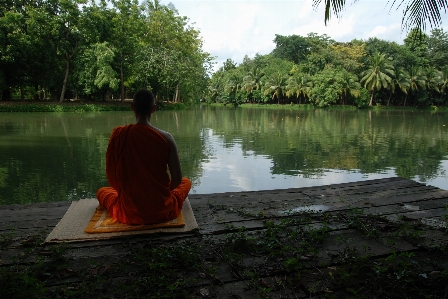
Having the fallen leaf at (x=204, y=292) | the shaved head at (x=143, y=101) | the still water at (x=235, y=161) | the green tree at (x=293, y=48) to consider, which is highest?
the green tree at (x=293, y=48)

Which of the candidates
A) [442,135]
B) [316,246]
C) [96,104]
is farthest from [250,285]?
[96,104]

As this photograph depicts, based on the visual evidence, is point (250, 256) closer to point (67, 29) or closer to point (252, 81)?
point (67, 29)

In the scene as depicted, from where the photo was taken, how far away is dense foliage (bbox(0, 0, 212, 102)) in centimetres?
2172

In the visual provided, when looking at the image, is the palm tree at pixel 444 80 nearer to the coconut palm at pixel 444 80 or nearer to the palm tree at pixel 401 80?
the coconut palm at pixel 444 80

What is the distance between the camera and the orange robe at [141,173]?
2.53 meters

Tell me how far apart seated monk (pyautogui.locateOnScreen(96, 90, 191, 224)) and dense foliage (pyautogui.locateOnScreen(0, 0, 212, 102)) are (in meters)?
21.5

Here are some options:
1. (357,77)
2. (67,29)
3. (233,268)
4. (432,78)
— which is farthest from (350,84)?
(233,268)

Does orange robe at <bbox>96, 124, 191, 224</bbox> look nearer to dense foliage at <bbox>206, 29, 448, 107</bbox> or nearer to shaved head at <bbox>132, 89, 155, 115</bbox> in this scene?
shaved head at <bbox>132, 89, 155, 115</bbox>

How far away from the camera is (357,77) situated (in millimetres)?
35594

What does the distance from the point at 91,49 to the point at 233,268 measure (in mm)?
24442

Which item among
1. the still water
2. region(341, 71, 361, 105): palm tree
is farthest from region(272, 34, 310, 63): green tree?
the still water

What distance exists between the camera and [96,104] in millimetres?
25672

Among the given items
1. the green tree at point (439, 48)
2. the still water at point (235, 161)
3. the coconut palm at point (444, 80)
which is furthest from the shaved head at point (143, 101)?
the green tree at point (439, 48)

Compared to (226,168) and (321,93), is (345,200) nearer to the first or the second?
(226,168)
